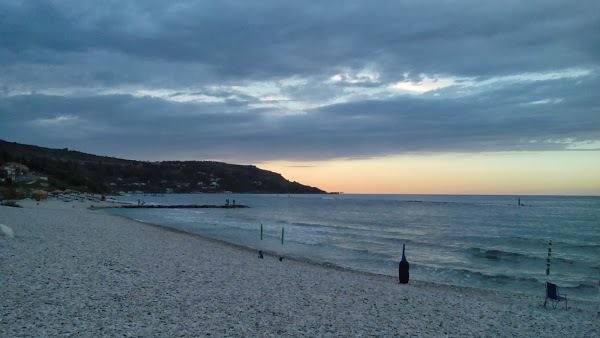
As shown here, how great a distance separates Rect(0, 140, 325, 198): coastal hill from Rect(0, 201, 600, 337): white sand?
79599 millimetres

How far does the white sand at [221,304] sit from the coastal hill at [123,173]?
261ft

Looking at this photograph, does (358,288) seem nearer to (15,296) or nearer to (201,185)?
(15,296)

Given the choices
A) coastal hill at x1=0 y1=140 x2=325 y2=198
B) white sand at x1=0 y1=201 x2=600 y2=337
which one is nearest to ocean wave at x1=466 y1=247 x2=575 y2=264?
white sand at x1=0 y1=201 x2=600 y2=337

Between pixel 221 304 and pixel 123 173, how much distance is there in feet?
556

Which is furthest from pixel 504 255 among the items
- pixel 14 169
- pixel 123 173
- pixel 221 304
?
pixel 123 173

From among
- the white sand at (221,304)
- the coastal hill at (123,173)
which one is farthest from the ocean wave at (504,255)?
the coastal hill at (123,173)

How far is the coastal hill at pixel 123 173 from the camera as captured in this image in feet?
317

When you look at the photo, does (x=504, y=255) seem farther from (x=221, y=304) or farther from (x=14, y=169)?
(x=14, y=169)

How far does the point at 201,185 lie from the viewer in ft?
607

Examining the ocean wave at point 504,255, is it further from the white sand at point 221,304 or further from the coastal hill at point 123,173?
the coastal hill at point 123,173

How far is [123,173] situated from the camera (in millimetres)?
166250

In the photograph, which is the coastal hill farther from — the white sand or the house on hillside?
the white sand

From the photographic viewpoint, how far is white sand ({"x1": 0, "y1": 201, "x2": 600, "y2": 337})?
6.86 meters

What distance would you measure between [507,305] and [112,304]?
9.45 metres
